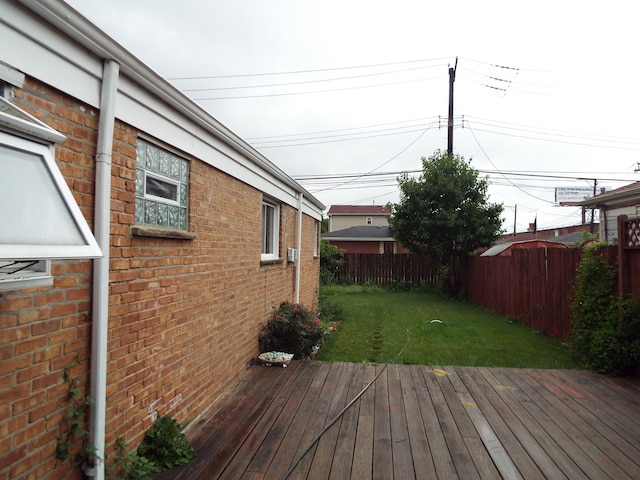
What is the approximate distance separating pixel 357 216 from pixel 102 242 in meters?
38.5

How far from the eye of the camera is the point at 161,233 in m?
3.16

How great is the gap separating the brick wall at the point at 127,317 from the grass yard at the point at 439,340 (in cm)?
269

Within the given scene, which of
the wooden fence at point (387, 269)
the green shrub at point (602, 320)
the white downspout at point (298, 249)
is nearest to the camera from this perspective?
the green shrub at point (602, 320)

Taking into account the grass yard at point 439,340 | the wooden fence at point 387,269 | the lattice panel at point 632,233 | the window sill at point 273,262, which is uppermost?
the lattice panel at point 632,233

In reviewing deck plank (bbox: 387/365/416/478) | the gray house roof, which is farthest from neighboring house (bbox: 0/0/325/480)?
the gray house roof

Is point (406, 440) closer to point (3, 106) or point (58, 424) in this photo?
point (58, 424)

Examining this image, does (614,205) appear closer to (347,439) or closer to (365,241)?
(347,439)

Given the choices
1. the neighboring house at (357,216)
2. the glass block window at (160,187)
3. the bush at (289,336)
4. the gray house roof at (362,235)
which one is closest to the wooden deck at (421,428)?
the bush at (289,336)

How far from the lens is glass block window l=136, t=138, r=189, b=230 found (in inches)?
122

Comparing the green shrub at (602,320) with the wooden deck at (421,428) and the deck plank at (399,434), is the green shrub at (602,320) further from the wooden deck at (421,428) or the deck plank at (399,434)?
the deck plank at (399,434)

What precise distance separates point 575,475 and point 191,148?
12.6 ft

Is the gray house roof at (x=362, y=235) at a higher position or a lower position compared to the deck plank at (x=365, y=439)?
higher

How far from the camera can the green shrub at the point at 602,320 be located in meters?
5.28

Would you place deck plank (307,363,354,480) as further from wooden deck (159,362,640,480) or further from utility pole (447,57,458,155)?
utility pole (447,57,458,155)
